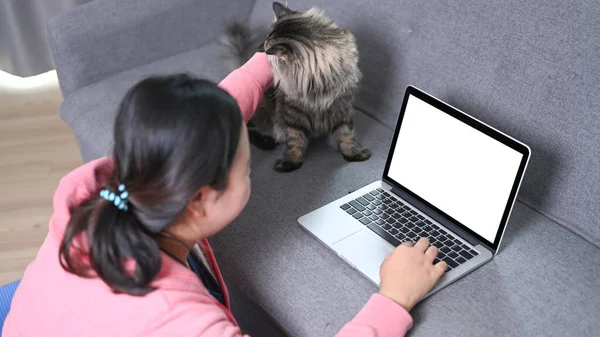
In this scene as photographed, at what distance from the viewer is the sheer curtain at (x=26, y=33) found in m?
2.57

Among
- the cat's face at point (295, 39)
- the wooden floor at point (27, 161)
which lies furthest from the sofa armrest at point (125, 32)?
the cat's face at point (295, 39)

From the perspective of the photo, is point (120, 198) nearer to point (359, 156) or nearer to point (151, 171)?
point (151, 171)

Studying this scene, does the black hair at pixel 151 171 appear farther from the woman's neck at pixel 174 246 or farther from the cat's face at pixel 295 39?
the cat's face at pixel 295 39

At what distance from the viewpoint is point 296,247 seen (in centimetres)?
119

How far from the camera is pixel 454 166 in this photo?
1.17 m

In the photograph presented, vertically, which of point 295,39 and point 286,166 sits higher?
point 295,39

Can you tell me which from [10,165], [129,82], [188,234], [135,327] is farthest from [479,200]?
[10,165]

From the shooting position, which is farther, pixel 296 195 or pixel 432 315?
pixel 296 195

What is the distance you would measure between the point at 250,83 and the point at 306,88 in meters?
0.13

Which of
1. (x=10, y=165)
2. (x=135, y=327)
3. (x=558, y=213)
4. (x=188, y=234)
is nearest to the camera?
(x=135, y=327)

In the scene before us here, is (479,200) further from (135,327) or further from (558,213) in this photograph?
(135,327)

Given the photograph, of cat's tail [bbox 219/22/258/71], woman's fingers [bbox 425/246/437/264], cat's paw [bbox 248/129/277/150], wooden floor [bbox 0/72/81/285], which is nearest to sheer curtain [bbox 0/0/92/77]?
wooden floor [bbox 0/72/81/285]

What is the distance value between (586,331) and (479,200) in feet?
0.95

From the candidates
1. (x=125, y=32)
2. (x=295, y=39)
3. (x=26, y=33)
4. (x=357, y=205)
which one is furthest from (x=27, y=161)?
(x=357, y=205)
